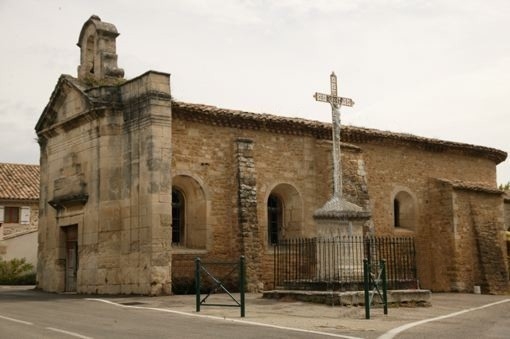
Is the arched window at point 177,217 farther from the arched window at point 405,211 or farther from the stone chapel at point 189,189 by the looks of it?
the arched window at point 405,211

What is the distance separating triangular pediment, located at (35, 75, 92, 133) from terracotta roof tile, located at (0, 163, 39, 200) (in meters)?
12.9

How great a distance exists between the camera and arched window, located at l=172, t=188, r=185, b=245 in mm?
20125

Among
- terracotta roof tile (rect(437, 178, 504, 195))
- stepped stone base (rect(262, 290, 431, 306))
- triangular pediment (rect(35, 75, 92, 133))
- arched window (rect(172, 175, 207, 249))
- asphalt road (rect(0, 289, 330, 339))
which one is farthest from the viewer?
terracotta roof tile (rect(437, 178, 504, 195))

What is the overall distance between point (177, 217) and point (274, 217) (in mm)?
3578

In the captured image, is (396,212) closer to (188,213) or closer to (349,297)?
(188,213)

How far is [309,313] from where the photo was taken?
43.4ft

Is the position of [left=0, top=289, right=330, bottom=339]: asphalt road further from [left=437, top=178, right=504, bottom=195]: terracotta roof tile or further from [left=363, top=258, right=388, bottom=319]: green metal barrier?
[left=437, top=178, right=504, bottom=195]: terracotta roof tile

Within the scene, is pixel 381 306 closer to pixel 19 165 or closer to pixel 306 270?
pixel 306 270

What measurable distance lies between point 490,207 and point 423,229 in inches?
115

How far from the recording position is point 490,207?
85.0ft

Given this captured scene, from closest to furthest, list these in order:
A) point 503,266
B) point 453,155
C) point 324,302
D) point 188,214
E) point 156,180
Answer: point 324,302 → point 156,180 → point 188,214 → point 503,266 → point 453,155

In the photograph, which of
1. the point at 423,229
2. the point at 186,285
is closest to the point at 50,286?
the point at 186,285

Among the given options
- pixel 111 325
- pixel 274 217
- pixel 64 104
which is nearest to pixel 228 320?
pixel 111 325

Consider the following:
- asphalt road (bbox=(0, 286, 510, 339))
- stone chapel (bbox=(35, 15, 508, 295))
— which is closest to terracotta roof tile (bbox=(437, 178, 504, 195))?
stone chapel (bbox=(35, 15, 508, 295))
